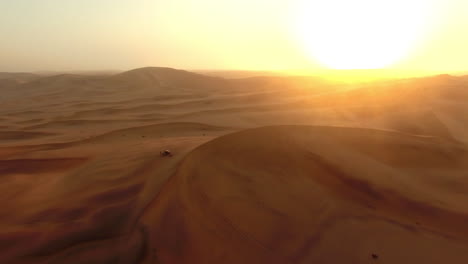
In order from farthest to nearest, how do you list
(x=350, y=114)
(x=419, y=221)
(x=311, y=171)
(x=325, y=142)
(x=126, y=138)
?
(x=350, y=114)
(x=126, y=138)
(x=325, y=142)
(x=311, y=171)
(x=419, y=221)

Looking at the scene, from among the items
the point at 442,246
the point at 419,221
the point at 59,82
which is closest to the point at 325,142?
the point at 419,221

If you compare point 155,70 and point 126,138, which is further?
point 155,70

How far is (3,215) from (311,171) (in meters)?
3.26

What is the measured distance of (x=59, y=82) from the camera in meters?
26.9

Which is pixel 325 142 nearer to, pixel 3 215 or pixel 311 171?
pixel 311 171

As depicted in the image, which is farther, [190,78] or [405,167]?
[190,78]

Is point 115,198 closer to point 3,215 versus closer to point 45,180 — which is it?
point 3,215

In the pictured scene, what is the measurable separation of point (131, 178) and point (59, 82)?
87.0 ft

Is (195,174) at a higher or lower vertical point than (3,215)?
higher

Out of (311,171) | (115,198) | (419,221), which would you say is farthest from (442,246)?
(115,198)

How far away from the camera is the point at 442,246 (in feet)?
9.27

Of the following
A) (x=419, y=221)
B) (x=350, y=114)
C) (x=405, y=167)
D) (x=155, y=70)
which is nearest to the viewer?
(x=419, y=221)

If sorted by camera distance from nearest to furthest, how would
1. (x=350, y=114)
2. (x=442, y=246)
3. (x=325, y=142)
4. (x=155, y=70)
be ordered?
(x=442, y=246)
(x=325, y=142)
(x=350, y=114)
(x=155, y=70)

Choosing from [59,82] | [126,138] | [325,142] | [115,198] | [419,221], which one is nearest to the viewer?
[419,221]
